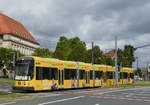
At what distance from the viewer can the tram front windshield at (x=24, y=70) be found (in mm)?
20922

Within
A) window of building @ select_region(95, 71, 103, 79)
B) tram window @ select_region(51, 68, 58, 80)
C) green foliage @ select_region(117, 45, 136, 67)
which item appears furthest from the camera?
green foliage @ select_region(117, 45, 136, 67)

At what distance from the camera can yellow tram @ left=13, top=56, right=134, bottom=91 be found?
827 inches

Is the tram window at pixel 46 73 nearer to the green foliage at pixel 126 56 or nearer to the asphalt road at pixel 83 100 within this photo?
the asphalt road at pixel 83 100

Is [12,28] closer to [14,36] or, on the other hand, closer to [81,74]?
[14,36]

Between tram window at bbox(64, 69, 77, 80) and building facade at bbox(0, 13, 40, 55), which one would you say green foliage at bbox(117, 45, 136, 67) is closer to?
building facade at bbox(0, 13, 40, 55)

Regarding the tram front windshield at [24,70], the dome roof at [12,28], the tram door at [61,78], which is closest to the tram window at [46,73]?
the tram door at [61,78]

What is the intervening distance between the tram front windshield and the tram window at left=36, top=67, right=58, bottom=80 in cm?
78

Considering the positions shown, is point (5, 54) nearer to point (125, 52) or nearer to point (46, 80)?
point (125, 52)

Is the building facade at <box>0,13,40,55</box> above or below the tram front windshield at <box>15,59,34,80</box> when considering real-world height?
above

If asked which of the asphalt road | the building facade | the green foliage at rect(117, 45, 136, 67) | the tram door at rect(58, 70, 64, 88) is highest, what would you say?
the building facade

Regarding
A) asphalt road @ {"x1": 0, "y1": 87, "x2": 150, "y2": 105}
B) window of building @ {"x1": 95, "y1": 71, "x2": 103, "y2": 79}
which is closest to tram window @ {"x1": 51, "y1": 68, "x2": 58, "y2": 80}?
asphalt road @ {"x1": 0, "y1": 87, "x2": 150, "y2": 105}

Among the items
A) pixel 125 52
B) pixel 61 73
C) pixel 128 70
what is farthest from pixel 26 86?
pixel 125 52

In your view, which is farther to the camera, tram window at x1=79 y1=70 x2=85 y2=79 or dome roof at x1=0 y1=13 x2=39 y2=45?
dome roof at x1=0 y1=13 x2=39 y2=45

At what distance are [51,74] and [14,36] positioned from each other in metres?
82.3
